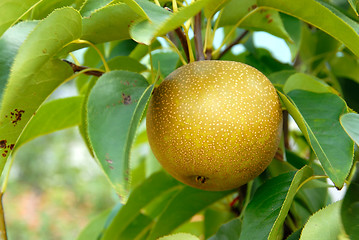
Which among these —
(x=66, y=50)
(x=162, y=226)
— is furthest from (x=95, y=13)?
(x=162, y=226)

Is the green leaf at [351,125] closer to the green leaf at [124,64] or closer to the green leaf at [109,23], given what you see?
the green leaf at [109,23]

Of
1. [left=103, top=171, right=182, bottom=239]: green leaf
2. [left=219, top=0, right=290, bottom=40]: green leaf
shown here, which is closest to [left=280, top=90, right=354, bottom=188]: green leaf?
[left=219, top=0, right=290, bottom=40]: green leaf

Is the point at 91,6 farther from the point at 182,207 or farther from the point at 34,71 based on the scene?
the point at 182,207

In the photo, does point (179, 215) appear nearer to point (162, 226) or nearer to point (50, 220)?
point (162, 226)

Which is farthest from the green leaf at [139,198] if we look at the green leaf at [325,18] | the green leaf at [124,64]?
the green leaf at [325,18]

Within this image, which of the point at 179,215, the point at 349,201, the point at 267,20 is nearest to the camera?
the point at 349,201
